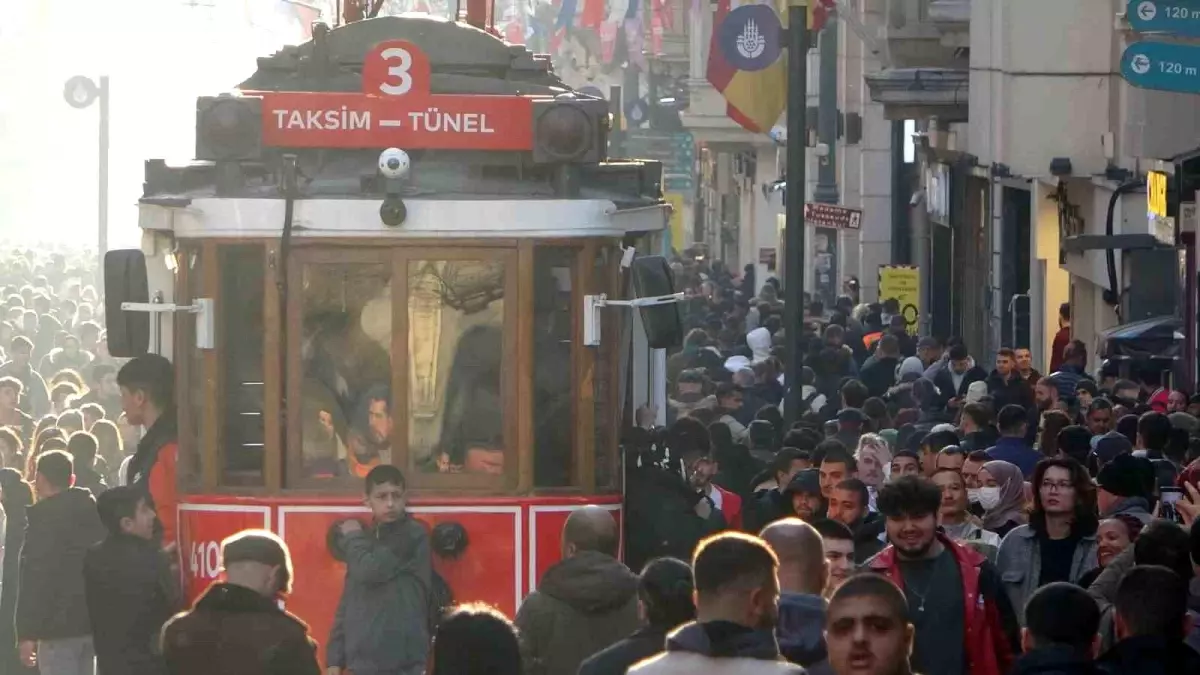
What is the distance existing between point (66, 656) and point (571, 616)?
397cm

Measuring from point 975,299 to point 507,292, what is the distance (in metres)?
22.9

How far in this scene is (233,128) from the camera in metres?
10.7

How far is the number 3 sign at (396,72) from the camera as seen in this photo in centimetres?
1070

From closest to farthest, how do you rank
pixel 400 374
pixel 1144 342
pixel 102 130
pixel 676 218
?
pixel 400 374 < pixel 1144 342 < pixel 102 130 < pixel 676 218

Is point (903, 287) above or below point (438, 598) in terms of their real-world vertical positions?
above

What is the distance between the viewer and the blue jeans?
11.7m

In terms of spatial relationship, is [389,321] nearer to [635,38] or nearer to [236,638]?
[236,638]

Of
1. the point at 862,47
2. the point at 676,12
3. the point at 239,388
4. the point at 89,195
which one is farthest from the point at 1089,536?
the point at 89,195

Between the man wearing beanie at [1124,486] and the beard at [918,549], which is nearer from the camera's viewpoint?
the beard at [918,549]

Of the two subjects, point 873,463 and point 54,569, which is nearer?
point 54,569

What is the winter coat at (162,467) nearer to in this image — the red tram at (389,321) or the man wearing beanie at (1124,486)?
the red tram at (389,321)

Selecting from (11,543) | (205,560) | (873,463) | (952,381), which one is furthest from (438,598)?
(952,381)

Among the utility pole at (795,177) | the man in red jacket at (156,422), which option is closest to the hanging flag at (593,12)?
the utility pole at (795,177)

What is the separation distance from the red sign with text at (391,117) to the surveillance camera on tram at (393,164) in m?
0.18
